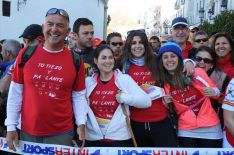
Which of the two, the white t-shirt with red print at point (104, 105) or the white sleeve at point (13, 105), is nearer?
the white sleeve at point (13, 105)

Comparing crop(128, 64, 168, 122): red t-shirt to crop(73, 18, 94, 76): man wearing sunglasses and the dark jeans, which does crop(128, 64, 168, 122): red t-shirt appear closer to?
crop(73, 18, 94, 76): man wearing sunglasses

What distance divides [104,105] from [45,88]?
0.86 m

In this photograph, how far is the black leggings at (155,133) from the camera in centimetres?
412

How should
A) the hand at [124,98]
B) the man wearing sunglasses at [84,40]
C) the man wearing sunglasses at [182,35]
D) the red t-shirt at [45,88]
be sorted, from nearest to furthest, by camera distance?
the red t-shirt at [45,88] < the hand at [124,98] < the man wearing sunglasses at [84,40] < the man wearing sunglasses at [182,35]

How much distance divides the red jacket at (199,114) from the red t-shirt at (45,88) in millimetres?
1362

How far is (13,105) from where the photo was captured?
3.42 meters

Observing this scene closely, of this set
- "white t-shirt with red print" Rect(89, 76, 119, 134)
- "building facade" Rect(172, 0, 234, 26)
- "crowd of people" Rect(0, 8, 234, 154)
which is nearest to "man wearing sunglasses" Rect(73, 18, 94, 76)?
"crowd of people" Rect(0, 8, 234, 154)

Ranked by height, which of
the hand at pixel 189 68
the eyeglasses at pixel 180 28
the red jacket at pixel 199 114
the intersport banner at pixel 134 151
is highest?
the eyeglasses at pixel 180 28

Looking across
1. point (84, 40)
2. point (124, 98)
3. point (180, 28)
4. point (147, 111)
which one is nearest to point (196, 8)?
point (180, 28)

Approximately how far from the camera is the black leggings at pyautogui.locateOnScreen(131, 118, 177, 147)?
4.12 meters

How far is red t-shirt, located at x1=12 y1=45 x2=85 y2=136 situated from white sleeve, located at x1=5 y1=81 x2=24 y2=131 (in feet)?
0.16

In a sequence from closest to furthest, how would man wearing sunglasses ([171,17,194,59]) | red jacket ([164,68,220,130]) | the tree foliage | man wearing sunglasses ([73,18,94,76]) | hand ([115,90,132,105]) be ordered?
1. hand ([115,90,132,105])
2. red jacket ([164,68,220,130])
3. man wearing sunglasses ([73,18,94,76])
4. man wearing sunglasses ([171,17,194,59])
5. the tree foliage

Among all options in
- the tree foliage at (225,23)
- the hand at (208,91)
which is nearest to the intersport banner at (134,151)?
the hand at (208,91)

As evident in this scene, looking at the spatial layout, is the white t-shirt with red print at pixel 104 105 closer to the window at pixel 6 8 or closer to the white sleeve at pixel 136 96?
the white sleeve at pixel 136 96
